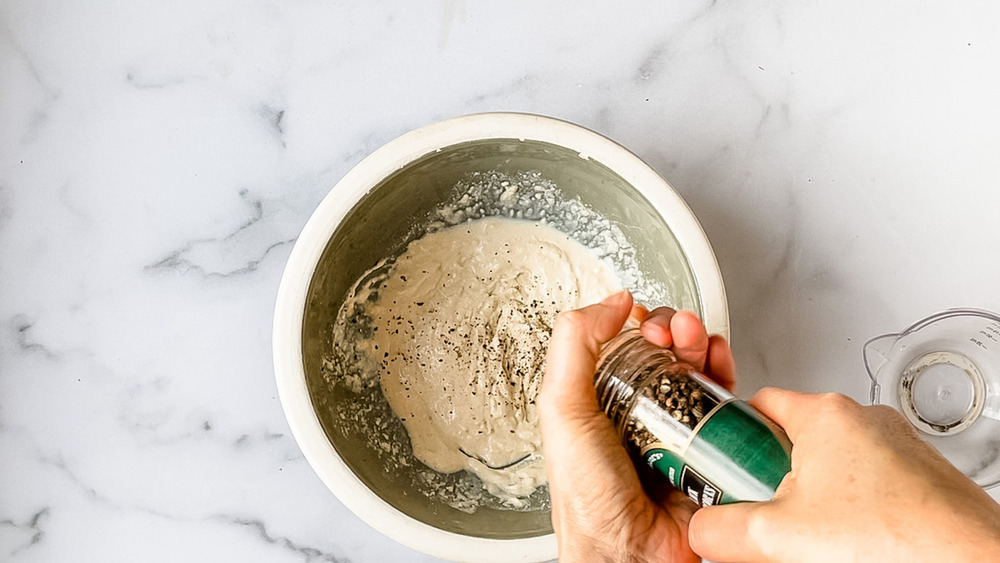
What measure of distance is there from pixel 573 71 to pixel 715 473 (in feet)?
1.83

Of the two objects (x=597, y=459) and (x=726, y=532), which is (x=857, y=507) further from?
(x=597, y=459)

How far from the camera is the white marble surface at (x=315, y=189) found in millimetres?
1002

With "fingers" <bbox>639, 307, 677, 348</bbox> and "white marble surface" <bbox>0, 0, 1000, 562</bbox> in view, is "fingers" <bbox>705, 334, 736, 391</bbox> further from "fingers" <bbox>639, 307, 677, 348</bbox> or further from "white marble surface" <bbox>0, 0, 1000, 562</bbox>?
"white marble surface" <bbox>0, 0, 1000, 562</bbox>

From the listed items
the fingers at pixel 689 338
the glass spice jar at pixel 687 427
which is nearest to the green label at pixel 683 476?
the glass spice jar at pixel 687 427

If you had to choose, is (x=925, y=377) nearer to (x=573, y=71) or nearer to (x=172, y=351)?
(x=573, y=71)

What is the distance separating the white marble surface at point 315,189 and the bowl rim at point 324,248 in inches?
6.7

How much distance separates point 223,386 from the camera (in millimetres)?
1008

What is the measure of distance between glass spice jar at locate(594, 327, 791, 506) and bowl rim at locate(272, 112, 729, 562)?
12 centimetres

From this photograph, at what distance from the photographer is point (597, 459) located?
0.72 meters

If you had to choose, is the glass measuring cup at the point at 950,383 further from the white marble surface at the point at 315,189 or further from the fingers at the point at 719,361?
the fingers at the point at 719,361

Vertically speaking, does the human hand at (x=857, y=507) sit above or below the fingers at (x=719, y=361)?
above

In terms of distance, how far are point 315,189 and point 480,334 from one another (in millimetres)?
278

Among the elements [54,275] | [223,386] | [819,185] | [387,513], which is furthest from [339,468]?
[819,185]

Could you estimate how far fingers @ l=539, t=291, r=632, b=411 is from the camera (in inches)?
29.2
